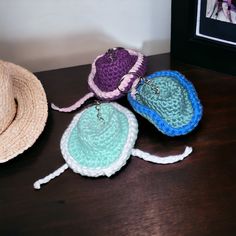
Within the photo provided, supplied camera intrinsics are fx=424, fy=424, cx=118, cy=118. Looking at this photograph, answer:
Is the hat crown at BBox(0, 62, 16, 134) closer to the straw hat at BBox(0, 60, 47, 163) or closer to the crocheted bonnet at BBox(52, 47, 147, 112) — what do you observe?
the straw hat at BBox(0, 60, 47, 163)

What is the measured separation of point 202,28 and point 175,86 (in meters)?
0.16

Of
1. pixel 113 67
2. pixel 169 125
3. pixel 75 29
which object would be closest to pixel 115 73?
pixel 113 67

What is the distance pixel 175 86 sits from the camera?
2.05 feet

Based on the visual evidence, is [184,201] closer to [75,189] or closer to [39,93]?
[75,189]

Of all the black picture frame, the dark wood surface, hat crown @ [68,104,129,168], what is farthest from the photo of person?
hat crown @ [68,104,129,168]

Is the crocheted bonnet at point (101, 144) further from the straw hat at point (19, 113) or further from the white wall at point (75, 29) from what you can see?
the white wall at point (75, 29)

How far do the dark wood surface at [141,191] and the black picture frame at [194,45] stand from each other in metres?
0.07

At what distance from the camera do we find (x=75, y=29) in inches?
34.3

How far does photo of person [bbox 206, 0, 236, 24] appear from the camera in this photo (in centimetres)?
68

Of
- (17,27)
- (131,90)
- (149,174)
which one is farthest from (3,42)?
(149,174)

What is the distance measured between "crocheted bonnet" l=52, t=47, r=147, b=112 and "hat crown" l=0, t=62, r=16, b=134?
Result: 13 centimetres

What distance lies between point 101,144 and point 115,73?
0.13m

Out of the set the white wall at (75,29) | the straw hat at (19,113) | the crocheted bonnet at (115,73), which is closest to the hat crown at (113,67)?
the crocheted bonnet at (115,73)

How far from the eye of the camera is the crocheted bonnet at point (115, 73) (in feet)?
2.16
